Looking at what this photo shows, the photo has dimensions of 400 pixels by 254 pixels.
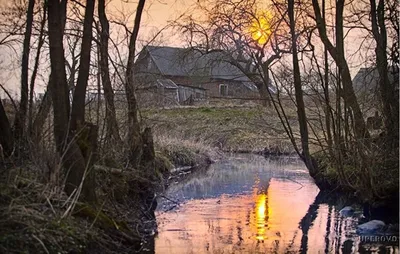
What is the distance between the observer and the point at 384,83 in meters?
11.7

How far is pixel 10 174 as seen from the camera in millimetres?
6797

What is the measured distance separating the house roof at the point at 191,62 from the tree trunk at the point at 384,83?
497 centimetres

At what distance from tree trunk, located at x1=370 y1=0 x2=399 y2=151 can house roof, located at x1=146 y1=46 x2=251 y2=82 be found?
4967mm

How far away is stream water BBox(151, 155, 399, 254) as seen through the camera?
8844mm

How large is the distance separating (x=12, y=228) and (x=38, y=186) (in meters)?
1.02

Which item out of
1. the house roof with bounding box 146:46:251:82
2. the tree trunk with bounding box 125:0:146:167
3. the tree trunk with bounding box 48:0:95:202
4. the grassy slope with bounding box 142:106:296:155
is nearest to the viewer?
the tree trunk with bounding box 48:0:95:202

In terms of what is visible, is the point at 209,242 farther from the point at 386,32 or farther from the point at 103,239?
the point at 386,32

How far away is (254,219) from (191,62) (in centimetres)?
2069

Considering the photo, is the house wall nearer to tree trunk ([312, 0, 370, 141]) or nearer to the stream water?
the stream water

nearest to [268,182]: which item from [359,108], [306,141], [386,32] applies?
[306,141]

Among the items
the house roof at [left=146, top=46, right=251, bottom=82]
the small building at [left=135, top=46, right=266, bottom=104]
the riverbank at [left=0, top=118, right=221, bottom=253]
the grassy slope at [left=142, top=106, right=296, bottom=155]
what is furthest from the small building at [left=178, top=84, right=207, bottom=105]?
the riverbank at [left=0, top=118, right=221, bottom=253]

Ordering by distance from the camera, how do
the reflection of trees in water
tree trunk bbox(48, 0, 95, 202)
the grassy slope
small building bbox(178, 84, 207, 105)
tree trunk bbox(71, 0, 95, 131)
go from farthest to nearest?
small building bbox(178, 84, 207, 105) < the grassy slope < the reflection of trees in water < tree trunk bbox(71, 0, 95, 131) < tree trunk bbox(48, 0, 95, 202)

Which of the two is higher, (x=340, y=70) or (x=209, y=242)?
(x=340, y=70)

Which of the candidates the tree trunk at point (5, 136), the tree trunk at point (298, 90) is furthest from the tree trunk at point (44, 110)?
the tree trunk at point (298, 90)
